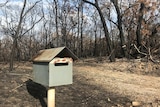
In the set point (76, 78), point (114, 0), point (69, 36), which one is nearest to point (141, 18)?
point (114, 0)

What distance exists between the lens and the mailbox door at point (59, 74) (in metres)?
5.77

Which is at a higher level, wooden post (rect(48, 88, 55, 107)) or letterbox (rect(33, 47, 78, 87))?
letterbox (rect(33, 47, 78, 87))

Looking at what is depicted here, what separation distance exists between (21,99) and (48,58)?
1.80 m

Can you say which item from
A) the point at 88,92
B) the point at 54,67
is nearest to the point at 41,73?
the point at 54,67

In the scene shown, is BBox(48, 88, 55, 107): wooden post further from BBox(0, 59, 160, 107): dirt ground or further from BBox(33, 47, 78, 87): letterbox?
BBox(0, 59, 160, 107): dirt ground

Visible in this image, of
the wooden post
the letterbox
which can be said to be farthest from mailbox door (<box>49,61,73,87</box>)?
the wooden post

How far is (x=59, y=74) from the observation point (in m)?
5.91

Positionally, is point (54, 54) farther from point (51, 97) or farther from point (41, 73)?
point (51, 97)

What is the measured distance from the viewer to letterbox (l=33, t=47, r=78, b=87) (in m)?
5.77

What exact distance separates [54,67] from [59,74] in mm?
222

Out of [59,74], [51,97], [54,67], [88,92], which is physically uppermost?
[54,67]

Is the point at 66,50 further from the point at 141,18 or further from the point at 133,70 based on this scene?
the point at 141,18

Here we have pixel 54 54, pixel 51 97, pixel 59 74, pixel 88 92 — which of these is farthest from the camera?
pixel 88 92

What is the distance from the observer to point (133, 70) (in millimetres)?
12859
